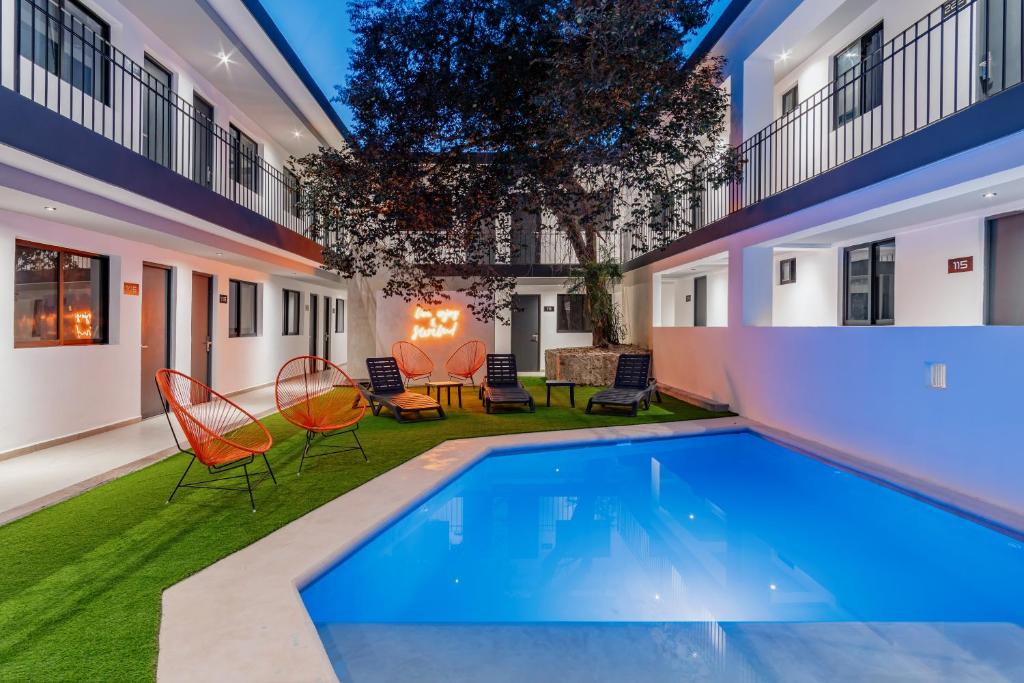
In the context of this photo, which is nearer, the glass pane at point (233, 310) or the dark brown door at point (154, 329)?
the dark brown door at point (154, 329)

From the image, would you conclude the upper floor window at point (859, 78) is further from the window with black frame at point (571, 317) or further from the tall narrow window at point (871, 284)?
the window with black frame at point (571, 317)

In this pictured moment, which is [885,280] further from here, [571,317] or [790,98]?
[571,317]

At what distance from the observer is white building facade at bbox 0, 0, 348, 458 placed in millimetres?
5691

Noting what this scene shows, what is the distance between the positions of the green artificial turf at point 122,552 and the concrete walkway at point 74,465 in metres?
0.22

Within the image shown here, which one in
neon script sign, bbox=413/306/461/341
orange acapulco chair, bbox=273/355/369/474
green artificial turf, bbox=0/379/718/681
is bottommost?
green artificial turf, bbox=0/379/718/681

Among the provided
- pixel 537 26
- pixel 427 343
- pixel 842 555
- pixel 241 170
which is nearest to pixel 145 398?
pixel 241 170

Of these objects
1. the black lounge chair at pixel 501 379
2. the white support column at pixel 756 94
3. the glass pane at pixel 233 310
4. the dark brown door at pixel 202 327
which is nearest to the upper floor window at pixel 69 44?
the dark brown door at pixel 202 327

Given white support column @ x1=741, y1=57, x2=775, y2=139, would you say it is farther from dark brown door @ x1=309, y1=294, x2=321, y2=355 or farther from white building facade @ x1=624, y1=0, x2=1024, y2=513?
dark brown door @ x1=309, y1=294, x2=321, y2=355

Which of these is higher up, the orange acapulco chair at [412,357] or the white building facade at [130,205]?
the white building facade at [130,205]

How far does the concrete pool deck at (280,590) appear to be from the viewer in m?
2.47

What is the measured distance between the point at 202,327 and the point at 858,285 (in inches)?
477

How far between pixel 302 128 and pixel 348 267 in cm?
477

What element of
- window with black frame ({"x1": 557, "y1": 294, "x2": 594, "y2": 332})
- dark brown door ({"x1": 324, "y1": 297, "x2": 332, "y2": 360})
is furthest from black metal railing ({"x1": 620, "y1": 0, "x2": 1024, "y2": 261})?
dark brown door ({"x1": 324, "y1": 297, "x2": 332, "y2": 360})

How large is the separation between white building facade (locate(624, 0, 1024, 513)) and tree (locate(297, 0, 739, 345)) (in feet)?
4.64
